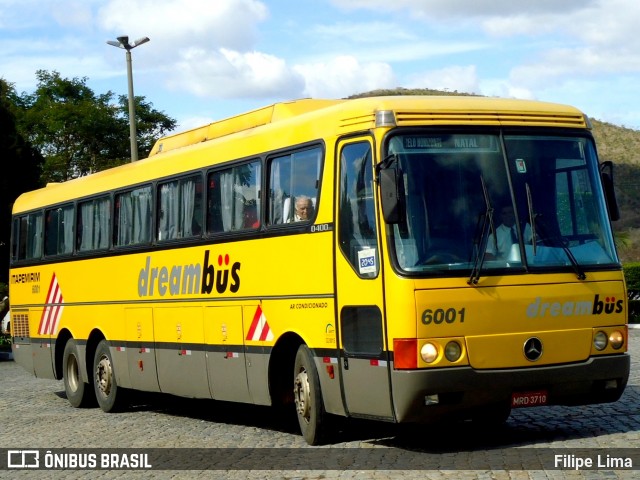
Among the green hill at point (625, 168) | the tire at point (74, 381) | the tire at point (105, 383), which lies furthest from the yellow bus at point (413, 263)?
the green hill at point (625, 168)

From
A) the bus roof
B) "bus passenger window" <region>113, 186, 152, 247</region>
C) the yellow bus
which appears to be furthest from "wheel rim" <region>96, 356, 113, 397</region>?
the yellow bus

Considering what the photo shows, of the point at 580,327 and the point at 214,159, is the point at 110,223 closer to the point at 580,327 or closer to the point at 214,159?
the point at 214,159

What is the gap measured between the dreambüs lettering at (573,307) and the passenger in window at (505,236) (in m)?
0.53

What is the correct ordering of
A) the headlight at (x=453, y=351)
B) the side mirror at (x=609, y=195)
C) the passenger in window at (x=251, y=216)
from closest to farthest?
the headlight at (x=453, y=351)
the side mirror at (x=609, y=195)
the passenger in window at (x=251, y=216)

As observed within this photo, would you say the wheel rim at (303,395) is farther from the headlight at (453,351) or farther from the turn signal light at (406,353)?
the headlight at (453,351)

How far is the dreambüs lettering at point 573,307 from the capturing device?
11.4m

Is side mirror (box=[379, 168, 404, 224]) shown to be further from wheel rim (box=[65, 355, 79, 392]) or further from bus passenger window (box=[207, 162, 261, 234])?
wheel rim (box=[65, 355, 79, 392])

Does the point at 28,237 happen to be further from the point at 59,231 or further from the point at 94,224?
the point at 94,224

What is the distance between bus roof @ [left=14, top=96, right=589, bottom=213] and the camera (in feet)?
38.2

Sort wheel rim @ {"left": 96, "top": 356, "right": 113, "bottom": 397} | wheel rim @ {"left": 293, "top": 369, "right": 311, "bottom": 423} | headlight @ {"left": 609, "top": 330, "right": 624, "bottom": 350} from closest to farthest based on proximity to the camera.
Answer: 1. headlight @ {"left": 609, "top": 330, "right": 624, "bottom": 350}
2. wheel rim @ {"left": 293, "top": 369, "right": 311, "bottom": 423}
3. wheel rim @ {"left": 96, "top": 356, "right": 113, "bottom": 397}

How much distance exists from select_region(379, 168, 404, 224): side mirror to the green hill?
62.3 meters

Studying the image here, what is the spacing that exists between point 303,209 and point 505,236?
2.30m

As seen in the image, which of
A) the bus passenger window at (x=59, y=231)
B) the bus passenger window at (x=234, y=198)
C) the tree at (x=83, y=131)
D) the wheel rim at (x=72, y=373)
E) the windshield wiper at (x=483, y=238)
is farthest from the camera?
the tree at (x=83, y=131)

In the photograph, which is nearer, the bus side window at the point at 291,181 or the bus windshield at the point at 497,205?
the bus windshield at the point at 497,205
